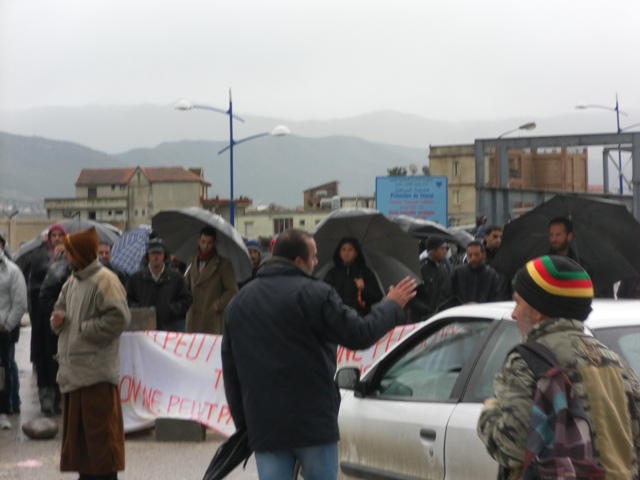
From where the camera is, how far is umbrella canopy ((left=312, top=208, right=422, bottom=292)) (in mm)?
12000

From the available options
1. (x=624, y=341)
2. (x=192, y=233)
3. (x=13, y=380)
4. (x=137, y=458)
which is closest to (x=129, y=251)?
(x=192, y=233)

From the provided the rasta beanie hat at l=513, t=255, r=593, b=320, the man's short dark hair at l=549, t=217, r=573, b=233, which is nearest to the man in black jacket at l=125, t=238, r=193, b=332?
the man's short dark hair at l=549, t=217, r=573, b=233

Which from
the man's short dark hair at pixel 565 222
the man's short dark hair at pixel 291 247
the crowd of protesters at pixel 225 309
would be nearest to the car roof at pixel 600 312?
the crowd of protesters at pixel 225 309


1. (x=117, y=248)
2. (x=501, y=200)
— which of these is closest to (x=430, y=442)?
(x=117, y=248)

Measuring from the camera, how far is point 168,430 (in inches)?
402

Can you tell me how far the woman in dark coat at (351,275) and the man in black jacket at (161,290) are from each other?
148 centimetres

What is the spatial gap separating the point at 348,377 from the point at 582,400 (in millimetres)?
2749

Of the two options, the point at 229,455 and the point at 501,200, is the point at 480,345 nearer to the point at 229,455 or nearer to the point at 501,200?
the point at 229,455

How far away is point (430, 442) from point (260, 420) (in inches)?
36.5

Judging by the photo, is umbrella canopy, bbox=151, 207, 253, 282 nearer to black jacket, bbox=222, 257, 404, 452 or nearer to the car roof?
the car roof

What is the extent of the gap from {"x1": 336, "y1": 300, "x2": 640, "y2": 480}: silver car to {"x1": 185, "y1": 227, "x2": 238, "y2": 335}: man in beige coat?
543 cm

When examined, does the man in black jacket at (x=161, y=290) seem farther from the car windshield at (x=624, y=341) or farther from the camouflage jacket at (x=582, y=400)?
the camouflage jacket at (x=582, y=400)

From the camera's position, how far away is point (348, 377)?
6070 mm

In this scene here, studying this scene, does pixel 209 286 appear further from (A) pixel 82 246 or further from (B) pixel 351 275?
(A) pixel 82 246
